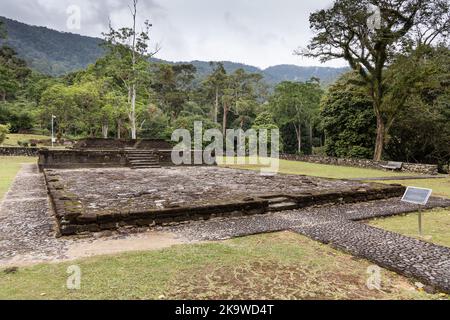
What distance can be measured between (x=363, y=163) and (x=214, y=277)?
19.2 metres

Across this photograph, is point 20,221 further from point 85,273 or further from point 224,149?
point 224,149

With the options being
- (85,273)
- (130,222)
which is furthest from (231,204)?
(85,273)

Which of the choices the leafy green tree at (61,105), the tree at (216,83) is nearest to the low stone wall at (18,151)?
the leafy green tree at (61,105)

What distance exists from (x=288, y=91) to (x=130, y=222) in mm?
28606

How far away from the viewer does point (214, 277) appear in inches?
146

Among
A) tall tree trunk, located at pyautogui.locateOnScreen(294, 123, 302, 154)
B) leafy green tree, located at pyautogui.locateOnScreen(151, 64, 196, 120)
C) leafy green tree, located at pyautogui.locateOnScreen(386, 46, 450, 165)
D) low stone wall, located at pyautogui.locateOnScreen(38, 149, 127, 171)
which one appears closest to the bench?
leafy green tree, located at pyautogui.locateOnScreen(386, 46, 450, 165)

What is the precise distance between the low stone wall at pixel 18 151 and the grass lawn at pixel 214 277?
2317 cm

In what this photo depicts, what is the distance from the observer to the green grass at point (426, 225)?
550cm

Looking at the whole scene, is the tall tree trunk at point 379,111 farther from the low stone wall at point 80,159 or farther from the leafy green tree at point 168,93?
the leafy green tree at point 168,93

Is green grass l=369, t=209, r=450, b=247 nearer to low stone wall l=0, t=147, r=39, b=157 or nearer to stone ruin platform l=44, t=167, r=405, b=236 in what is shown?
stone ruin platform l=44, t=167, r=405, b=236

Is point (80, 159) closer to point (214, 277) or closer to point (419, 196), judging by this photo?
point (214, 277)

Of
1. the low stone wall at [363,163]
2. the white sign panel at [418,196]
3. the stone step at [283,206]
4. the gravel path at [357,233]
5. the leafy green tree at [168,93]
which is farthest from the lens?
the leafy green tree at [168,93]

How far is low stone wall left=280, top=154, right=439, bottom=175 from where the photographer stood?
56.9 feet

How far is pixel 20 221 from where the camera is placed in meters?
6.16
